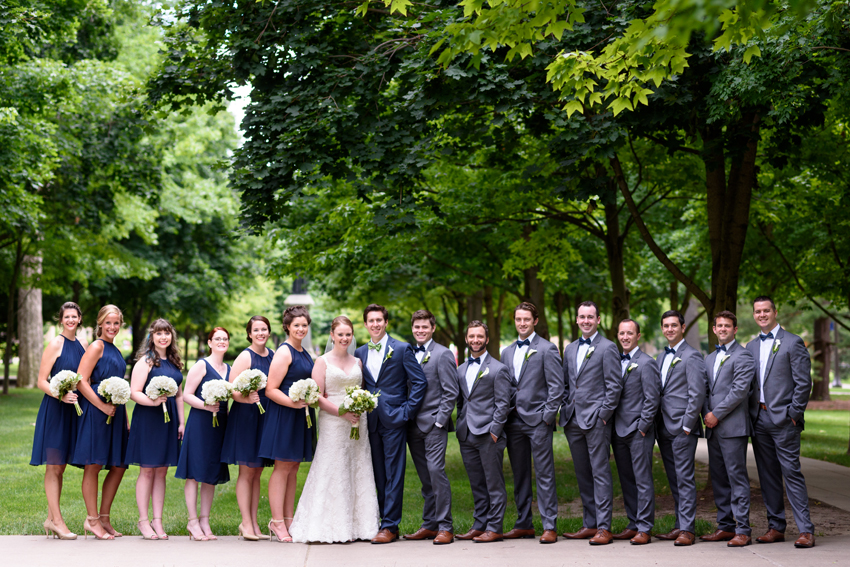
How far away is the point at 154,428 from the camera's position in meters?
7.64

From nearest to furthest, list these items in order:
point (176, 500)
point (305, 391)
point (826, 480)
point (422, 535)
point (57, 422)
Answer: point (305, 391)
point (57, 422)
point (422, 535)
point (176, 500)
point (826, 480)

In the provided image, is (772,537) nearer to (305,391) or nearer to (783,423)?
(783,423)

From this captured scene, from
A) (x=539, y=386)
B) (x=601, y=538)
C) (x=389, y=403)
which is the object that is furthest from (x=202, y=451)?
(x=601, y=538)

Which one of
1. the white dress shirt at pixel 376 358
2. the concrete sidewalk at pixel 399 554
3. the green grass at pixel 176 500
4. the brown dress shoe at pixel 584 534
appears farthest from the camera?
the green grass at pixel 176 500

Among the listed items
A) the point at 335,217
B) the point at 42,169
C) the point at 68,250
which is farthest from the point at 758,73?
the point at 68,250

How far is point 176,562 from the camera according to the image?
668cm

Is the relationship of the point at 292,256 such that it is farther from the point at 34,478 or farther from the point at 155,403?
the point at 155,403

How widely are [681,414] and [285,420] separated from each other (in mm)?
3742

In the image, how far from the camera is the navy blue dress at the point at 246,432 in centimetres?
764

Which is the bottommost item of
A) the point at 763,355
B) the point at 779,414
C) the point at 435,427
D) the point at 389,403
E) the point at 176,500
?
the point at 176,500

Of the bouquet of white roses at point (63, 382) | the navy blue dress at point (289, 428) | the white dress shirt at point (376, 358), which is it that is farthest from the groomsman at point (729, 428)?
the bouquet of white roses at point (63, 382)

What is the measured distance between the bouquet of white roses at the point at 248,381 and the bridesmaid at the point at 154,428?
2.17ft

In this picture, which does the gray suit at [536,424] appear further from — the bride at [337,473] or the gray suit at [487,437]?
the bride at [337,473]

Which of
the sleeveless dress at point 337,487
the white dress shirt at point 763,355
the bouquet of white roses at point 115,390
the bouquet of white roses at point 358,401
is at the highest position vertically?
the white dress shirt at point 763,355
